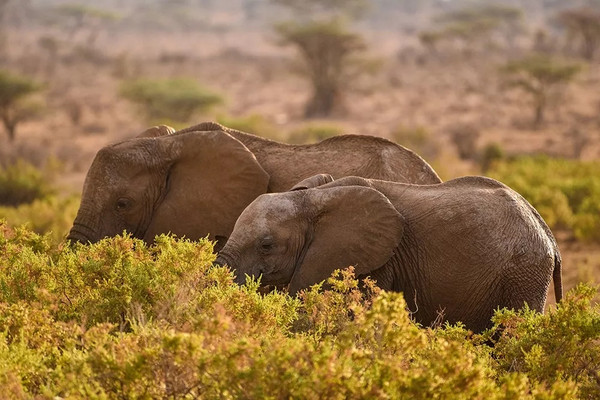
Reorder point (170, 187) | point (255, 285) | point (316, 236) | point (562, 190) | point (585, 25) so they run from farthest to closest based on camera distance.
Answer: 1. point (585, 25)
2. point (562, 190)
3. point (170, 187)
4. point (316, 236)
5. point (255, 285)

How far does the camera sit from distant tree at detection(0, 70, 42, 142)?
24.0 m

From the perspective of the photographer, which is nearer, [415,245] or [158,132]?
[415,245]

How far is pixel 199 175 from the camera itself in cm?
698

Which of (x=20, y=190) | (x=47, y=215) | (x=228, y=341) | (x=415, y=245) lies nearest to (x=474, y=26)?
(x=20, y=190)

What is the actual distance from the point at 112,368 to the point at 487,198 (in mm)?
2880

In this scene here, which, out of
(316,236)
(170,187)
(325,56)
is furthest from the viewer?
(325,56)

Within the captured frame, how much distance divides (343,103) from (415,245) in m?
25.3

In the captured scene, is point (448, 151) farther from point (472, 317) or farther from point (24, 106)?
point (472, 317)

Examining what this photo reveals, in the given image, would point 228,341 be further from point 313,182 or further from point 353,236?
point 313,182

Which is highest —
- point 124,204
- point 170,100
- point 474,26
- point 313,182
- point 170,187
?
point 313,182

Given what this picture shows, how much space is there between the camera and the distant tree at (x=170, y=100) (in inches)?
1032

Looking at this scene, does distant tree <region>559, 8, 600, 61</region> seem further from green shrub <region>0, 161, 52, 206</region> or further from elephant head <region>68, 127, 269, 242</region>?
elephant head <region>68, 127, 269, 242</region>

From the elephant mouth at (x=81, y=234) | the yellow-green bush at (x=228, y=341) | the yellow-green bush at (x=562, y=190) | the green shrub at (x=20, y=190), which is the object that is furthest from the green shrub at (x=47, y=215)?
the yellow-green bush at (x=562, y=190)

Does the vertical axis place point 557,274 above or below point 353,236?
below
